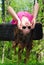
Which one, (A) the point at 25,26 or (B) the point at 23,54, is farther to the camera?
(B) the point at 23,54

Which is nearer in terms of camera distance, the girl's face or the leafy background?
the girl's face

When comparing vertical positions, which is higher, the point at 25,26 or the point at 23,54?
the point at 25,26

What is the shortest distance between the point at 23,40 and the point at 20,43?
38 millimetres

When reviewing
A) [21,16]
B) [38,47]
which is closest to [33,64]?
[38,47]

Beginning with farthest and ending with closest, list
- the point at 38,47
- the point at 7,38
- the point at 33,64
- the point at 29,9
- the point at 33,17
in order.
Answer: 1. the point at 29,9
2. the point at 38,47
3. the point at 33,64
4. the point at 7,38
5. the point at 33,17

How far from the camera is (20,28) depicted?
2412 millimetres

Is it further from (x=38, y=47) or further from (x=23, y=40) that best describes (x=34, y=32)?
(x=38, y=47)

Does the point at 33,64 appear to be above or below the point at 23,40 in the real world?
below

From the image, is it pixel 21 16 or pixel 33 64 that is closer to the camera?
pixel 21 16

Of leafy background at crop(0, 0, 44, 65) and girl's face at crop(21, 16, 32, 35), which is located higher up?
girl's face at crop(21, 16, 32, 35)

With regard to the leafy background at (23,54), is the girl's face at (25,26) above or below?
above

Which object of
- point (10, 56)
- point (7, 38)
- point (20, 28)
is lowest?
point (10, 56)

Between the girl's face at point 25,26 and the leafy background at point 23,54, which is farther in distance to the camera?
the leafy background at point 23,54

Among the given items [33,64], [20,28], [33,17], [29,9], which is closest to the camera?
[20,28]
